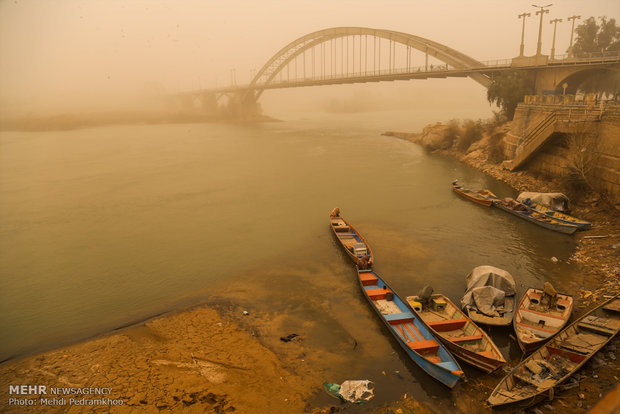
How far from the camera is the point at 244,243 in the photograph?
68.8 ft

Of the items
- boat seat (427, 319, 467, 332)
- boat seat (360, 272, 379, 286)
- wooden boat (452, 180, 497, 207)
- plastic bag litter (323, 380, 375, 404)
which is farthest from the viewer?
wooden boat (452, 180, 497, 207)

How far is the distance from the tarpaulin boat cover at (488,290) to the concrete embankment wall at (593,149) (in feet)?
39.3

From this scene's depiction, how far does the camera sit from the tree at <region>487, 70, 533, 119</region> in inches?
1483

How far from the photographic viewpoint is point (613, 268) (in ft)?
50.2

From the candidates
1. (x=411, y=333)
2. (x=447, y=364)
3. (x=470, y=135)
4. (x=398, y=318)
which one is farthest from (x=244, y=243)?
(x=470, y=135)

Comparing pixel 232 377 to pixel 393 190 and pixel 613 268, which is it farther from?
pixel 393 190

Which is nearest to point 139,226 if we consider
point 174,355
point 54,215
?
point 54,215

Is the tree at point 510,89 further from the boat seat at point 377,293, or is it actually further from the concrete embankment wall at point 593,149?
the boat seat at point 377,293

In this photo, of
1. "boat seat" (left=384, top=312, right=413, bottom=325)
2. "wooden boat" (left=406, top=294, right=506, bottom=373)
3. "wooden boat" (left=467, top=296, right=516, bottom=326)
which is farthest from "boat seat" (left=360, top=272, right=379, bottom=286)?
"wooden boat" (left=467, top=296, right=516, bottom=326)

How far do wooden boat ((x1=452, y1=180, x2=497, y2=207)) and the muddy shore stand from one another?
36.0 feet

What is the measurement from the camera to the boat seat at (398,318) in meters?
12.2

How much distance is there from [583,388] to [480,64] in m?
Result: 46.8

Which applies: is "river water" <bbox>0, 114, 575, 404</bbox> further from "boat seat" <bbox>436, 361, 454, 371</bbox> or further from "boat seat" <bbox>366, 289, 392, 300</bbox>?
"boat seat" <bbox>436, 361, 454, 371</bbox>

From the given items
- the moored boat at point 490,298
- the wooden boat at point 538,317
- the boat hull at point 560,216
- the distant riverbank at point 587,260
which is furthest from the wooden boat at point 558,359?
the boat hull at point 560,216
